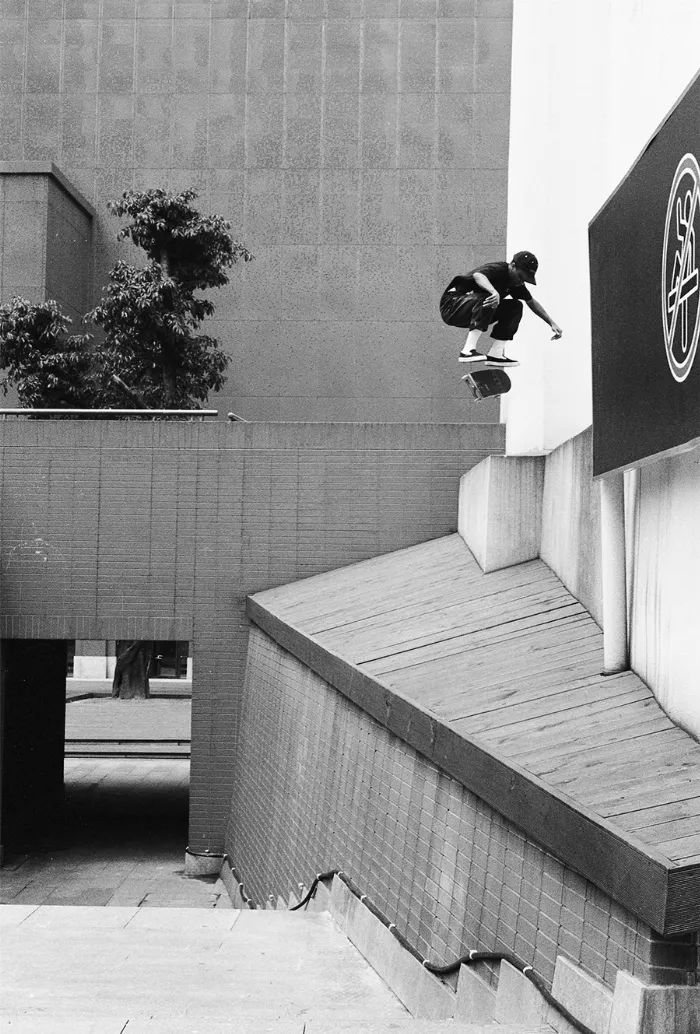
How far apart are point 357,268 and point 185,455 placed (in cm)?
705

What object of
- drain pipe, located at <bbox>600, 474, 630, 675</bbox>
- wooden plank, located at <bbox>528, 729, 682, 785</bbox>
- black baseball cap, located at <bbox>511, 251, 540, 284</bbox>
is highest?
black baseball cap, located at <bbox>511, 251, 540, 284</bbox>

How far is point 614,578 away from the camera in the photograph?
5.82 m

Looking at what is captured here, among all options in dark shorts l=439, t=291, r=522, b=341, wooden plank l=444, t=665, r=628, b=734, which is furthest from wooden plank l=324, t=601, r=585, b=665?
dark shorts l=439, t=291, r=522, b=341

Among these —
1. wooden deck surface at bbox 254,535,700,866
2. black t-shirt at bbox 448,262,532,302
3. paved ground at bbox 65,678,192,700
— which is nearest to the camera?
wooden deck surface at bbox 254,535,700,866

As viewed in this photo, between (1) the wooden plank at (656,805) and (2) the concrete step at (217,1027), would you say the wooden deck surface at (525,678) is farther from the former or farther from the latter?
(2) the concrete step at (217,1027)

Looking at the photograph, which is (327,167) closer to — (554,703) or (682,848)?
(554,703)

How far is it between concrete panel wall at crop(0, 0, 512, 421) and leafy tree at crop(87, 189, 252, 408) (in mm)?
2503

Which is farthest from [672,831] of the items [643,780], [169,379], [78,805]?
[78,805]

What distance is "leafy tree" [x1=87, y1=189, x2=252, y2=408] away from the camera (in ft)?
51.2

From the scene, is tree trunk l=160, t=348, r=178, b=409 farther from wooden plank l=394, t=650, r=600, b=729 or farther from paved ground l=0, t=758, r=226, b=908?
wooden plank l=394, t=650, r=600, b=729

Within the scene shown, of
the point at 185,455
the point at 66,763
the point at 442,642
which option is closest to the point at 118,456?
the point at 185,455

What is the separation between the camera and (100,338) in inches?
753

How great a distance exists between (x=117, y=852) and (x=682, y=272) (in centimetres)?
1125

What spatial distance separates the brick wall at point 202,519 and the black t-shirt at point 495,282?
3.90 m
